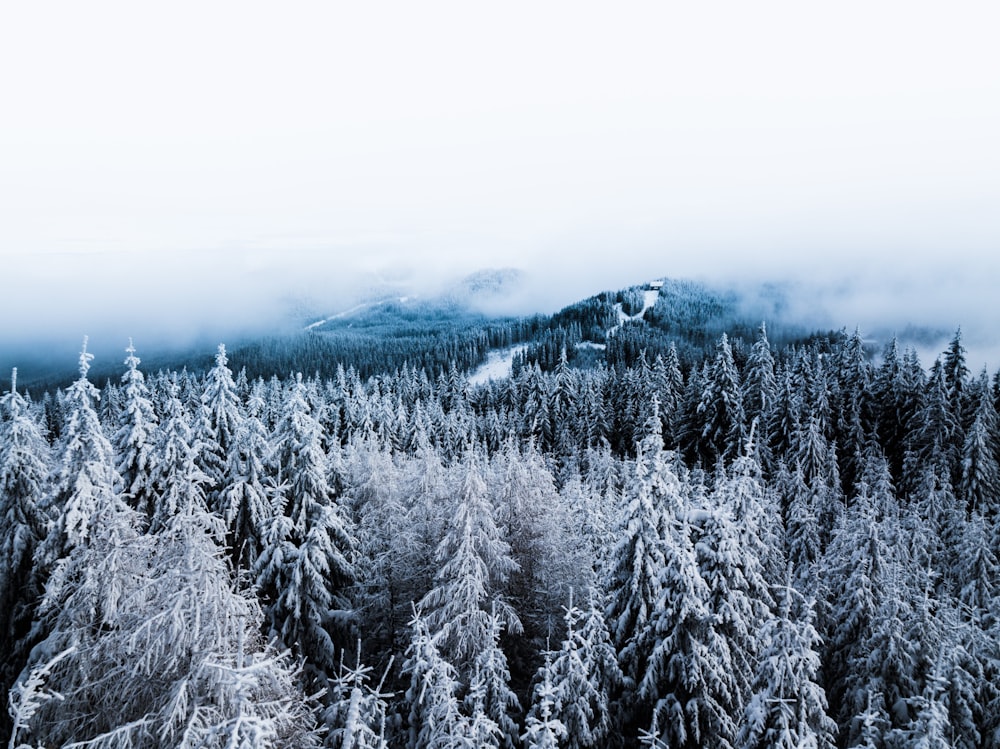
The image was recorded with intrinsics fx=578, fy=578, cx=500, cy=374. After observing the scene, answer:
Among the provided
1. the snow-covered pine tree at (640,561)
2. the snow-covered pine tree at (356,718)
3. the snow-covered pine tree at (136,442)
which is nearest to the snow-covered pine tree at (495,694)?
the snow-covered pine tree at (356,718)

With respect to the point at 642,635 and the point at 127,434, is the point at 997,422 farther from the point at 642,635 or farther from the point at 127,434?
the point at 127,434

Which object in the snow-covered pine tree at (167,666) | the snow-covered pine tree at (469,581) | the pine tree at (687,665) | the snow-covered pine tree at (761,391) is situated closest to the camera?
the snow-covered pine tree at (167,666)

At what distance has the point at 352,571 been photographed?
79.4 feet

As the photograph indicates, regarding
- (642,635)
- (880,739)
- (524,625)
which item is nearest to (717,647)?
(642,635)

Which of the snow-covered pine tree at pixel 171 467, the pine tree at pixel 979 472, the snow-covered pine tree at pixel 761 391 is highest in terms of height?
the snow-covered pine tree at pixel 171 467

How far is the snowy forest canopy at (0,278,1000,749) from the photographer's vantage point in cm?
1029

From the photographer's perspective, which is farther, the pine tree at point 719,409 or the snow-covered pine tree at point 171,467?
the pine tree at point 719,409

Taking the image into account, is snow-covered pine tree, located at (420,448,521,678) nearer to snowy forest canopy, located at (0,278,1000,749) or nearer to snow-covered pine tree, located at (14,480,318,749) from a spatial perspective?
snowy forest canopy, located at (0,278,1000,749)

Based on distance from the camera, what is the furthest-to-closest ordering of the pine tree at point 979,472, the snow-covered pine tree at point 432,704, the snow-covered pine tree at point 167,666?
the pine tree at point 979,472 < the snow-covered pine tree at point 432,704 < the snow-covered pine tree at point 167,666

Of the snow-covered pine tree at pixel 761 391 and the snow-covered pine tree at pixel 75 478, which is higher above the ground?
the snow-covered pine tree at pixel 75 478

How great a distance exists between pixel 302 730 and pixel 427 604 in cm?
819

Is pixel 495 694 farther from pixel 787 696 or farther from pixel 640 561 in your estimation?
pixel 787 696

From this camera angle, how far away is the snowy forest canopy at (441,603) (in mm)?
10289

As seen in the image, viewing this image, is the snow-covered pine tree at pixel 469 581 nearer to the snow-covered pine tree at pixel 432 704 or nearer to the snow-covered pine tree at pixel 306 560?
the snow-covered pine tree at pixel 432 704
